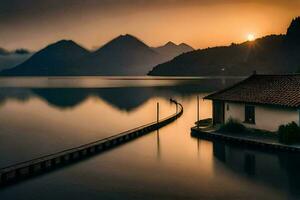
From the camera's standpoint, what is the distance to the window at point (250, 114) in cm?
3816

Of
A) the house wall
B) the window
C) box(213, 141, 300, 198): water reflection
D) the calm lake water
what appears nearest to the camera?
the calm lake water

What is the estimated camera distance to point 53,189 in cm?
2559

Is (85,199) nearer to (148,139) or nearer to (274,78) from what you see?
(148,139)

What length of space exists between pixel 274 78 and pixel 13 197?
3049 centimetres

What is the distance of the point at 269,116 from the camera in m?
36.5

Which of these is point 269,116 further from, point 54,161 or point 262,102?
point 54,161

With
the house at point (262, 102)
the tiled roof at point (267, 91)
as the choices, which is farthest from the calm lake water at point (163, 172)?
the tiled roof at point (267, 91)

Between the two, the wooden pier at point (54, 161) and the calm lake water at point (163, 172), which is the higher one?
the wooden pier at point (54, 161)

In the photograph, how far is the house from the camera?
3516 centimetres

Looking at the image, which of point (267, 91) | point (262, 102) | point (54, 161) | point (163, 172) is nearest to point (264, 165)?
point (163, 172)

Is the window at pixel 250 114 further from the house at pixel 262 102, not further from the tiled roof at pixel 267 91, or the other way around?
the tiled roof at pixel 267 91

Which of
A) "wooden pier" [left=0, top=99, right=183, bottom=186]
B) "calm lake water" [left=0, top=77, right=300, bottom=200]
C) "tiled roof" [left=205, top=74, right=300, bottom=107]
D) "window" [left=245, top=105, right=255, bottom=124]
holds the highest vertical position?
"tiled roof" [left=205, top=74, right=300, bottom=107]

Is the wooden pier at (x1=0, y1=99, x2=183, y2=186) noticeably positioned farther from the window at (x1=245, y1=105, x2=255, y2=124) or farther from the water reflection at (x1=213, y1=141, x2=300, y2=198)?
the window at (x1=245, y1=105, x2=255, y2=124)

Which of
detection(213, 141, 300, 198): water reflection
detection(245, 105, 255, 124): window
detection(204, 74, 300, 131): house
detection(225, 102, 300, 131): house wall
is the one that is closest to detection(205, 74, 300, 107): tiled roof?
detection(204, 74, 300, 131): house
